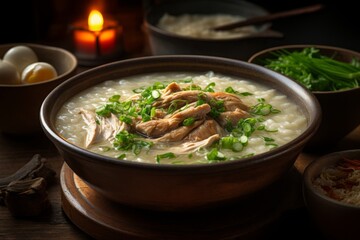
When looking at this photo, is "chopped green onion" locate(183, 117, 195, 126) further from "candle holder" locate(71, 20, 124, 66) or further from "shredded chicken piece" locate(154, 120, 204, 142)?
"candle holder" locate(71, 20, 124, 66)

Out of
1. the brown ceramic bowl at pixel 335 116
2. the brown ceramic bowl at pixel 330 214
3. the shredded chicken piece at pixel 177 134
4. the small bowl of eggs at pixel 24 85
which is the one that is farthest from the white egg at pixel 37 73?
the brown ceramic bowl at pixel 330 214

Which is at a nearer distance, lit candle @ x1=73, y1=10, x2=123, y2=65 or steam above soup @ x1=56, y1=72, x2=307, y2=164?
steam above soup @ x1=56, y1=72, x2=307, y2=164

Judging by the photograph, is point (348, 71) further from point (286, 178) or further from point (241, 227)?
point (241, 227)

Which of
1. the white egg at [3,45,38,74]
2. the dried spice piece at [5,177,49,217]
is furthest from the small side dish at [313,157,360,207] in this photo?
the white egg at [3,45,38,74]

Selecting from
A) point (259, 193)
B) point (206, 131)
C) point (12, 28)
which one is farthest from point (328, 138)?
point (12, 28)

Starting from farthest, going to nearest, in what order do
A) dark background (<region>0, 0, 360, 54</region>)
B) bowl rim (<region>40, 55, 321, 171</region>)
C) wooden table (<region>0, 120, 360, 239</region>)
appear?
dark background (<region>0, 0, 360, 54</region>) < wooden table (<region>0, 120, 360, 239</region>) < bowl rim (<region>40, 55, 321, 171</region>)
